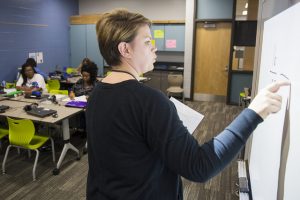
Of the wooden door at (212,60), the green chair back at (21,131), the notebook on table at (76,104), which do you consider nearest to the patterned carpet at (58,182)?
the green chair back at (21,131)

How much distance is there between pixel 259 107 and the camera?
0.73 m

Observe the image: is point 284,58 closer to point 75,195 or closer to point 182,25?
point 75,195

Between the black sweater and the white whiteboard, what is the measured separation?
0.14 metres

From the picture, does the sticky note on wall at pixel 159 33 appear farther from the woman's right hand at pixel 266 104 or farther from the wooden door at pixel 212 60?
the woman's right hand at pixel 266 104

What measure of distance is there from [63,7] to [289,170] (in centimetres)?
775

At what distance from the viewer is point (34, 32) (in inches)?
261

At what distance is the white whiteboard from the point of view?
743mm

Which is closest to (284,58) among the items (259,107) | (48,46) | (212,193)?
(259,107)

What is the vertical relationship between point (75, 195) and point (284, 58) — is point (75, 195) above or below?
below

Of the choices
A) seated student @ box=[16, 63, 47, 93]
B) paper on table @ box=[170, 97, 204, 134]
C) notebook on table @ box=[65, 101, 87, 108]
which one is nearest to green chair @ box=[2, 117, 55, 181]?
notebook on table @ box=[65, 101, 87, 108]

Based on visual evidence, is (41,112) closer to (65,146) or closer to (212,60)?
(65,146)

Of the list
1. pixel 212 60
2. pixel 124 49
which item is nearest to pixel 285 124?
pixel 124 49

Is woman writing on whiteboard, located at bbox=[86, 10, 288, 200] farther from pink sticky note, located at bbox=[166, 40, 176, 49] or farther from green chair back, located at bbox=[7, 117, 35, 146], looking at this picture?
pink sticky note, located at bbox=[166, 40, 176, 49]

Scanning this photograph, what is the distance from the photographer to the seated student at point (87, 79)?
163 inches
